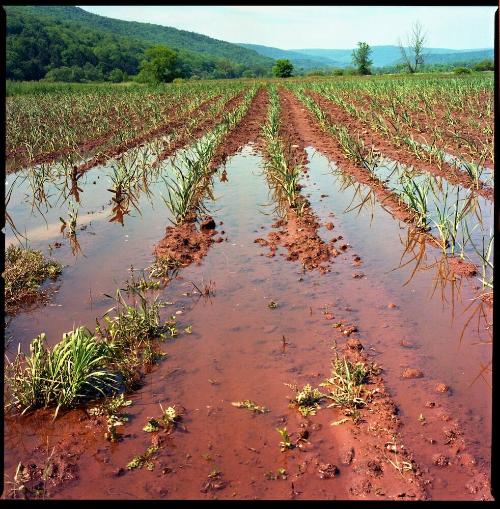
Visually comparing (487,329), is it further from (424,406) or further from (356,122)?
(356,122)

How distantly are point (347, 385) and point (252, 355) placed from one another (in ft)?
2.62

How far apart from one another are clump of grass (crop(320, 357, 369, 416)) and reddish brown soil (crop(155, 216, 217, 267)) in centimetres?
251

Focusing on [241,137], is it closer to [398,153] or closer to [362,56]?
[398,153]

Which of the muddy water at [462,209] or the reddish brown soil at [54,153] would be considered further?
the reddish brown soil at [54,153]

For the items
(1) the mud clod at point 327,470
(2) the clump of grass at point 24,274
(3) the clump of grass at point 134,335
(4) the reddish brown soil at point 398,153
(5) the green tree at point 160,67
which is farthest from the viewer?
(5) the green tree at point 160,67

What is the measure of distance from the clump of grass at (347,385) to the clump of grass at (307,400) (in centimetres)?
7

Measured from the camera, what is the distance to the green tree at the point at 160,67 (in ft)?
238

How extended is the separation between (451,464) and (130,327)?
234cm

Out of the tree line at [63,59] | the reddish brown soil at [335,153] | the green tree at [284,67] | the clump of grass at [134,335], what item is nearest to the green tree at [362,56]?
the green tree at [284,67]

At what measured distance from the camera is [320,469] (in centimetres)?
247

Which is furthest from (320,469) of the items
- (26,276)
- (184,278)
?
(26,276)

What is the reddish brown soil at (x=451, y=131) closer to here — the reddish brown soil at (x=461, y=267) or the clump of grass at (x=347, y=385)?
the reddish brown soil at (x=461, y=267)

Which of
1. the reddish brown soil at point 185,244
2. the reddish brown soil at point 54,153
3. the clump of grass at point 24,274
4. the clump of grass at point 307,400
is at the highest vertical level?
the reddish brown soil at point 54,153

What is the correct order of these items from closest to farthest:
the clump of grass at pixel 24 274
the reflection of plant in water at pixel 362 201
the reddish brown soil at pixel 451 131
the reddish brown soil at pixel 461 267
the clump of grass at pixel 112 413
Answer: the clump of grass at pixel 112 413, the clump of grass at pixel 24 274, the reddish brown soil at pixel 461 267, the reflection of plant in water at pixel 362 201, the reddish brown soil at pixel 451 131
